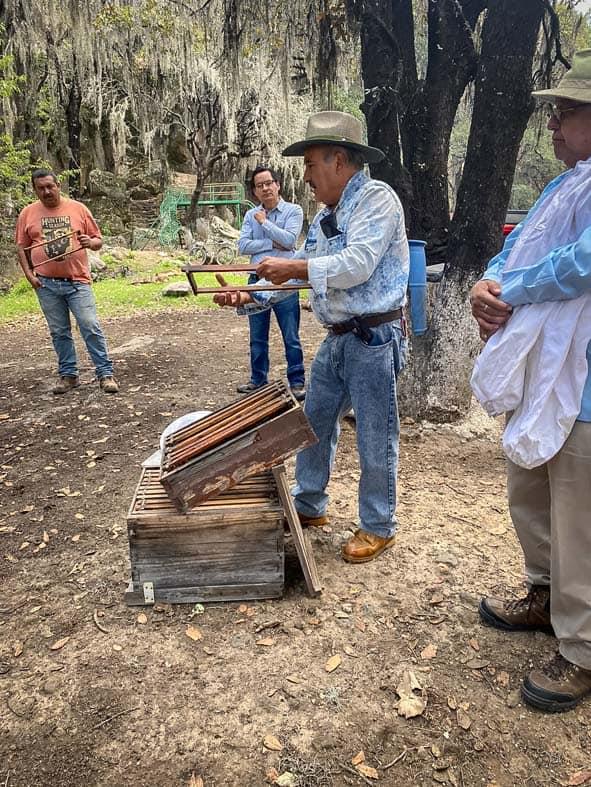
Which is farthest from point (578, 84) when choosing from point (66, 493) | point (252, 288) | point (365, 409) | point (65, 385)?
point (65, 385)

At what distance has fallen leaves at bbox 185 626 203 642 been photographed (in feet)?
8.87

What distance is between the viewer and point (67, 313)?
Answer: 20.7ft

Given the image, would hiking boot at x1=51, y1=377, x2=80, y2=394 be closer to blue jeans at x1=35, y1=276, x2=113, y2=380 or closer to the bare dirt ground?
blue jeans at x1=35, y1=276, x2=113, y2=380

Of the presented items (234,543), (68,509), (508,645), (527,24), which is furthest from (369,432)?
(527,24)

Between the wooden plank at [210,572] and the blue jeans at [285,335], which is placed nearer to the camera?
the wooden plank at [210,572]

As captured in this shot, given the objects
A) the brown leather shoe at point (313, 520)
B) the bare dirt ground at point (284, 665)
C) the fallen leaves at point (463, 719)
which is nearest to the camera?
the bare dirt ground at point (284, 665)

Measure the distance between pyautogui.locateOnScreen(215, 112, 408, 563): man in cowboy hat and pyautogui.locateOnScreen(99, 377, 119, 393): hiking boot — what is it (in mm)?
3600

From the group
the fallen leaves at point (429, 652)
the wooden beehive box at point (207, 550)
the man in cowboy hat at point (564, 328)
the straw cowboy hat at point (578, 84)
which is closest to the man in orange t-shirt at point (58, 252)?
the wooden beehive box at point (207, 550)

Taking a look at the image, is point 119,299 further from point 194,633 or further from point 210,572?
point 194,633

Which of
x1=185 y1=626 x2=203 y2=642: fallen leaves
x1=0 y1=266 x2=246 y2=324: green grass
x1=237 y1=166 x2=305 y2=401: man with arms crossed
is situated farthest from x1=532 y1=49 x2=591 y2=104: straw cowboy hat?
x1=0 y1=266 x2=246 y2=324: green grass

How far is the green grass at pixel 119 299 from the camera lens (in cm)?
1142

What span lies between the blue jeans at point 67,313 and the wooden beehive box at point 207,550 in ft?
12.3

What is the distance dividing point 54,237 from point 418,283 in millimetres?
3842

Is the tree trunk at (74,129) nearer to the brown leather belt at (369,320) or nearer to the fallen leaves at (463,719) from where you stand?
the brown leather belt at (369,320)
